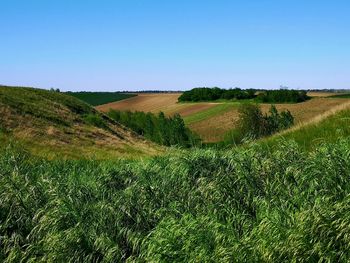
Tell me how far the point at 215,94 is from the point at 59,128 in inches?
4090

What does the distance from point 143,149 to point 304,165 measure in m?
32.5

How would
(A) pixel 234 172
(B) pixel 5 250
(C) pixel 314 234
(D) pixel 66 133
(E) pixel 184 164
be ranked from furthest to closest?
(D) pixel 66 133 < (E) pixel 184 164 < (A) pixel 234 172 < (B) pixel 5 250 < (C) pixel 314 234

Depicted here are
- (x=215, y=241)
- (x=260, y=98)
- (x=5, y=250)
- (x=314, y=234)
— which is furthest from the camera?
(x=260, y=98)

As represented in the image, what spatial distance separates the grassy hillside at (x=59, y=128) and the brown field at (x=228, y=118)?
4141 cm

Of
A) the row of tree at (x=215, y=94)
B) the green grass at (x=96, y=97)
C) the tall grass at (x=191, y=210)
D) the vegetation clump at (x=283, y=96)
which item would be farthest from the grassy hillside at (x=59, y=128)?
the green grass at (x=96, y=97)

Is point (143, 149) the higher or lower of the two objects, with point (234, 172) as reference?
lower

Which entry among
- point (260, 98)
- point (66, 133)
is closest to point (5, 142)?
point (66, 133)

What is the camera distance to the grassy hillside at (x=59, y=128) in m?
38.4

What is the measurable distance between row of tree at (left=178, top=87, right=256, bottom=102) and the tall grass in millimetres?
123152

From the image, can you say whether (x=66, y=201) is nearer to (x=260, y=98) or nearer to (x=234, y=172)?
(x=234, y=172)

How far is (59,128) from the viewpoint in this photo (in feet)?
148

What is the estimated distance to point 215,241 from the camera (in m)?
10.4

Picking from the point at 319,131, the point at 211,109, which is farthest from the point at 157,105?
the point at 319,131

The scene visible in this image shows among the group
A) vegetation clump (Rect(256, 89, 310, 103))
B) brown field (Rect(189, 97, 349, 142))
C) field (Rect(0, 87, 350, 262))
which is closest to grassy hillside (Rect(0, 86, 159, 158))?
field (Rect(0, 87, 350, 262))
